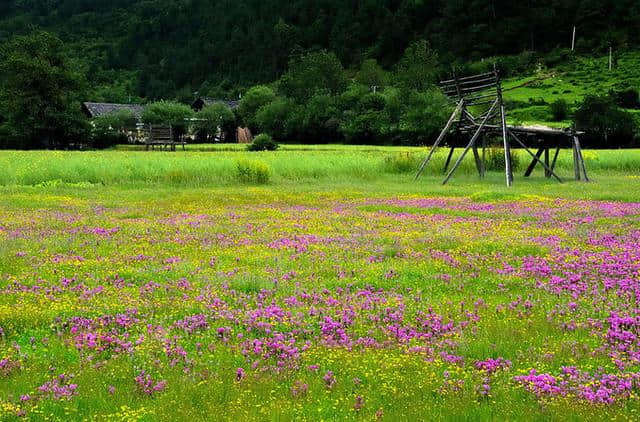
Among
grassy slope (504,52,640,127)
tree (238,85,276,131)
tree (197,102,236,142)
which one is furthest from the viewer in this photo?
tree (238,85,276,131)

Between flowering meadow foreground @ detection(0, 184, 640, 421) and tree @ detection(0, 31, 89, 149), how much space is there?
68.5 m

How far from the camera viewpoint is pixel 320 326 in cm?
724

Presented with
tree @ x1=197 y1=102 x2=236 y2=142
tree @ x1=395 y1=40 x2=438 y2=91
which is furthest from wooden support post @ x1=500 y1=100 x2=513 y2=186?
tree @ x1=197 y1=102 x2=236 y2=142

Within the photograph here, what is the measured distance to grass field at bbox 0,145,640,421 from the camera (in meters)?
5.29

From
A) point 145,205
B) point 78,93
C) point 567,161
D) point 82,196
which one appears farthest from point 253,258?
point 78,93

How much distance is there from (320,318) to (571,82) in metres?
130

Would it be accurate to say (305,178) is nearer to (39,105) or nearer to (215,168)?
(215,168)

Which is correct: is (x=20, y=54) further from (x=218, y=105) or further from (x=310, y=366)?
(x=310, y=366)

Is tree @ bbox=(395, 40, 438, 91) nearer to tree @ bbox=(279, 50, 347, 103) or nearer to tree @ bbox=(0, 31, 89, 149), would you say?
tree @ bbox=(279, 50, 347, 103)

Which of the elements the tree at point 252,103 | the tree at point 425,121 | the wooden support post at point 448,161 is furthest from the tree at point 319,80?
the wooden support post at point 448,161

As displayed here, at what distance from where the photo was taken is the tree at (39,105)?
74.9 metres

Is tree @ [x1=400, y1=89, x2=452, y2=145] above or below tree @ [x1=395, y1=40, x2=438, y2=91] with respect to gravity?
below

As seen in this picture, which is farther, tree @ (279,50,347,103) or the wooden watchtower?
tree @ (279,50,347,103)

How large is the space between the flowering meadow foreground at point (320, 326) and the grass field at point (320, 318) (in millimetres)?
28
